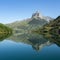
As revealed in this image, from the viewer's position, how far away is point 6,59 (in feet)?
147

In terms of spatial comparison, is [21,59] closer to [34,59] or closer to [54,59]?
[34,59]

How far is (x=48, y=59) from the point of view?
1738 inches

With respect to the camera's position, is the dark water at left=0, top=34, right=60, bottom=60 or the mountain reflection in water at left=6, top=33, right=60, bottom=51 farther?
the mountain reflection in water at left=6, top=33, right=60, bottom=51

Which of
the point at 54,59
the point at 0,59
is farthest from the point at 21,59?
the point at 54,59

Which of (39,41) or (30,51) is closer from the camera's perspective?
(30,51)

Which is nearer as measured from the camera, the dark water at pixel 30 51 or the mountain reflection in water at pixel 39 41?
the dark water at pixel 30 51

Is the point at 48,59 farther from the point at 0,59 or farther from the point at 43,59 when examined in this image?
the point at 0,59

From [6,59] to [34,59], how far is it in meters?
6.59

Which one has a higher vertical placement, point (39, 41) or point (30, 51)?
point (30, 51)

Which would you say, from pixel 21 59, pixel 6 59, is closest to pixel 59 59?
pixel 21 59

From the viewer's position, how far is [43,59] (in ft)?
146

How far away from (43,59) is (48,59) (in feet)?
3.83

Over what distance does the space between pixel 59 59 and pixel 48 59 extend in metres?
2.53

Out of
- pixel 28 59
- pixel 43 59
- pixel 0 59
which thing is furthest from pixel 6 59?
pixel 43 59
